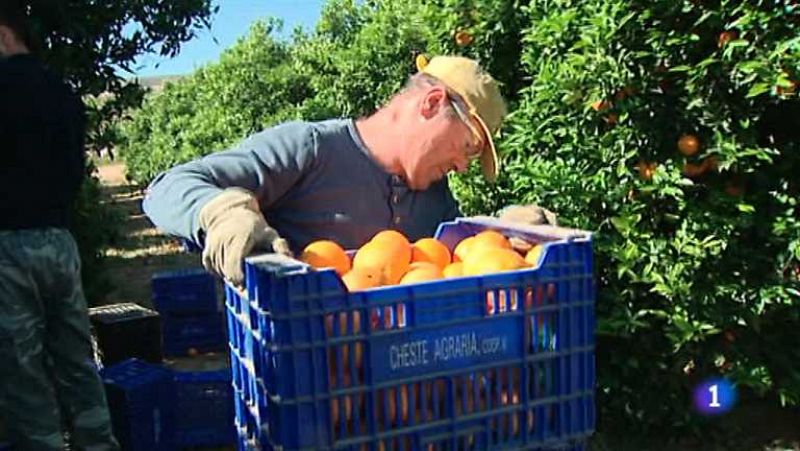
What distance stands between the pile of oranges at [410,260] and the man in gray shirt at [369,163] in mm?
320

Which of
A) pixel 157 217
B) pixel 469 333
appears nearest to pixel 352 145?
pixel 157 217

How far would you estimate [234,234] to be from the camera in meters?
1.75

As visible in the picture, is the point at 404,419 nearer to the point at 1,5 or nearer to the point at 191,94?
the point at 1,5

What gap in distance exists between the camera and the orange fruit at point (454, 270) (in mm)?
1922

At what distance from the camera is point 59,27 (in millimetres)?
6324

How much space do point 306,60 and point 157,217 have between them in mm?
7884

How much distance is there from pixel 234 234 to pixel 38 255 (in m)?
2.08

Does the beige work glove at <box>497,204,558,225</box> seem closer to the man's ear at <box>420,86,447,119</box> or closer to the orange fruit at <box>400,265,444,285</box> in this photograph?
the man's ear at <box>420,86,447,119</box>

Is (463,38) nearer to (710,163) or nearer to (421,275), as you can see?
(710,163)

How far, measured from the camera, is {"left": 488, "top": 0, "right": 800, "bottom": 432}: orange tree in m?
3.65

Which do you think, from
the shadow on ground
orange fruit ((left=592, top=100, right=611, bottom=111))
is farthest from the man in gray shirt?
the shadow on ground

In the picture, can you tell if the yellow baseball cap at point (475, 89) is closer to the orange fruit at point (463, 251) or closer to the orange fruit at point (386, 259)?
the orange fruit at point (463, 251)

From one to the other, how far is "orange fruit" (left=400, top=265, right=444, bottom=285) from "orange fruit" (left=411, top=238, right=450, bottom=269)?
13 centimetres

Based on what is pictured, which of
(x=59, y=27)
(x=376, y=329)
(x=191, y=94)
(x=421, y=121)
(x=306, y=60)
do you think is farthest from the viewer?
(x=191, y=94)
